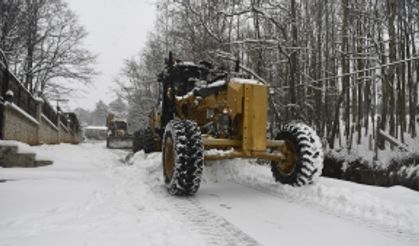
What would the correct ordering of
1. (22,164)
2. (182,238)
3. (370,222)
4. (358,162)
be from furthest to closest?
(358,162) < (22,164) < (370,222) < (182,238)

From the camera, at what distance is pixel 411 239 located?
486 centimetres

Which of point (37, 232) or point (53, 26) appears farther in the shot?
point (53, 26)

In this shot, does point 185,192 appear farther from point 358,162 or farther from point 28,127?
point 28,127

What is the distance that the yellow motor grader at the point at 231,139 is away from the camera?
7266mm

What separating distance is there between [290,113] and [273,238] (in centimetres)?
1356

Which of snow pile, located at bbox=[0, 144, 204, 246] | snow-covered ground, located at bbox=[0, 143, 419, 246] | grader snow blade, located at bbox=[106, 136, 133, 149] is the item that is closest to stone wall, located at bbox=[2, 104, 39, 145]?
snow pile, located at bbox=[0, 144, 204, 246]

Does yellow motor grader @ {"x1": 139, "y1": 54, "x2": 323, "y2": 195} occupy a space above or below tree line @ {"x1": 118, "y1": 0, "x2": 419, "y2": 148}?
below

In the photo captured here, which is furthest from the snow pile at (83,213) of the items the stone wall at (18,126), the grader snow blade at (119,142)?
the grader snow blade at (119,142)

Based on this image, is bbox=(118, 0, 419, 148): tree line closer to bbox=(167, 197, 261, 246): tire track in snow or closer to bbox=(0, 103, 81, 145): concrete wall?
bbox=(0, 103, 81, 145): concrete wall

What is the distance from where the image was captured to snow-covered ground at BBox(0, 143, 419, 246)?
473cm

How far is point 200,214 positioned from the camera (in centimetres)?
611

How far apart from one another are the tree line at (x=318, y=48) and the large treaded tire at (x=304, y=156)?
7.14 m

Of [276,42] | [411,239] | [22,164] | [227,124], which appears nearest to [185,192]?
[227,124]

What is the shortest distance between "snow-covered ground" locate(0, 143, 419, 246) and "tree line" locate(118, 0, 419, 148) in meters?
8.29
